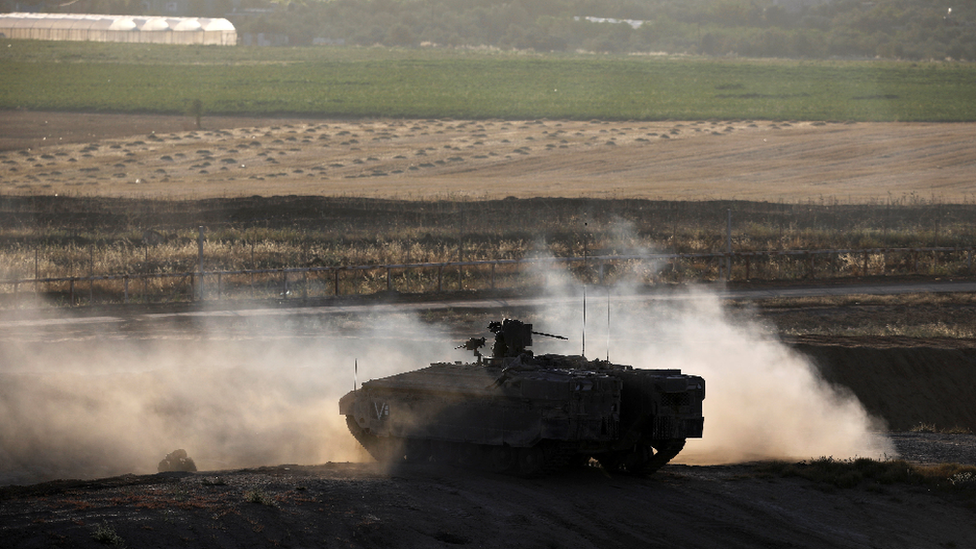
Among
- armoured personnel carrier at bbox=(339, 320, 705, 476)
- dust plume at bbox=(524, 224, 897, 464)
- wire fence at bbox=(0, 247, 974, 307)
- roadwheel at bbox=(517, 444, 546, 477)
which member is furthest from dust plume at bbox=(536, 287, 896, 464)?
roadwheel at bbox=(517, 444, 546, 477)

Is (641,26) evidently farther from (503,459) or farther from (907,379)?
(503,459)

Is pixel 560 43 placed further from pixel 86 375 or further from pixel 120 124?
pixel 86 375

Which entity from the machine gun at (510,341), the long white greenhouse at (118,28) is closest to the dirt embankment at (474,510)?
the machine gun at (510,341)

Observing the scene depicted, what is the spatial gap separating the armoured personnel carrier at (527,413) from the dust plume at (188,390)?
2205 millimetres

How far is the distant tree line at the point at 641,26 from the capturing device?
132250 millimetres

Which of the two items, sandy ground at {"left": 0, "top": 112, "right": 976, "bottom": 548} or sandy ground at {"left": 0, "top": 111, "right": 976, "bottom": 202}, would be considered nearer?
sandy ground at {"left": 0, "top": 112, "right": 976, "bottom": 548}

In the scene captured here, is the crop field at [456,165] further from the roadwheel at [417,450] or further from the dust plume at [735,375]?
the roadwheel at [417,450]

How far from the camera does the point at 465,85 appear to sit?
11125 cm

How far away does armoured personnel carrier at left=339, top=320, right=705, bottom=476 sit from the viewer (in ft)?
56.1

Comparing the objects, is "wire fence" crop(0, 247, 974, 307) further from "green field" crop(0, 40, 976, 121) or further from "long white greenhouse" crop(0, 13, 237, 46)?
"green field" crop(0, 40, 976, 121)

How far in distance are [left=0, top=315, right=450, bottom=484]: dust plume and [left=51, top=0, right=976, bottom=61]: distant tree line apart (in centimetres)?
10724

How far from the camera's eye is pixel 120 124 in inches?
3425

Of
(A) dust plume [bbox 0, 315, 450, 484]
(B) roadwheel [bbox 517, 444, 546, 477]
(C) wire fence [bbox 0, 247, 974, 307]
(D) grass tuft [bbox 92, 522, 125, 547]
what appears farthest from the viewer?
(C) wire fence [bbox 0, 247, 974, 307]

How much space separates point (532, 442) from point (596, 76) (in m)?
105
